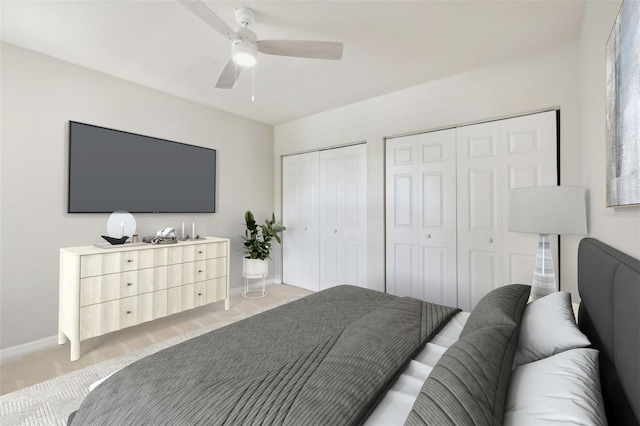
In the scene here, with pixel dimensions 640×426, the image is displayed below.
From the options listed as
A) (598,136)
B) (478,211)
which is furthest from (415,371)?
(478,211)

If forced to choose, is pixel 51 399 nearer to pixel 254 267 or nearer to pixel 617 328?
pixel 254 267

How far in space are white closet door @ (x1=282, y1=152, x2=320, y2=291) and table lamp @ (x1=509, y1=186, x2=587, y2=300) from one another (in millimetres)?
2721

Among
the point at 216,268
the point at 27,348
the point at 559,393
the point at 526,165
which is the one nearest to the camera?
the point at 559,393

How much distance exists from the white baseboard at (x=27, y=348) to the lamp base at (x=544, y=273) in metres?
3.98

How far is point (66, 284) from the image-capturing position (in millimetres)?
2404

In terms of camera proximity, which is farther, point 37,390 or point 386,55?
point 386,55

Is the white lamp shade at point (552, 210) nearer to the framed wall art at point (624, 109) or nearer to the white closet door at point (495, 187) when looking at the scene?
the framed wall art at point (624, 109)

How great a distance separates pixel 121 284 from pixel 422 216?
121 inches

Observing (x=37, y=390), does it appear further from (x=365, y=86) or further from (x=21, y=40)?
(x=365, y=86)

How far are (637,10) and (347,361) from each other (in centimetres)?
150

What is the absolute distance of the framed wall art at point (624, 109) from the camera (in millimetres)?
865

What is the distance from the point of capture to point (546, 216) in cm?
172

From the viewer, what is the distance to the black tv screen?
272 centimetres

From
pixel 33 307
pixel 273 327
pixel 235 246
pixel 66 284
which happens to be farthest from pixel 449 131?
pixel 33 307
